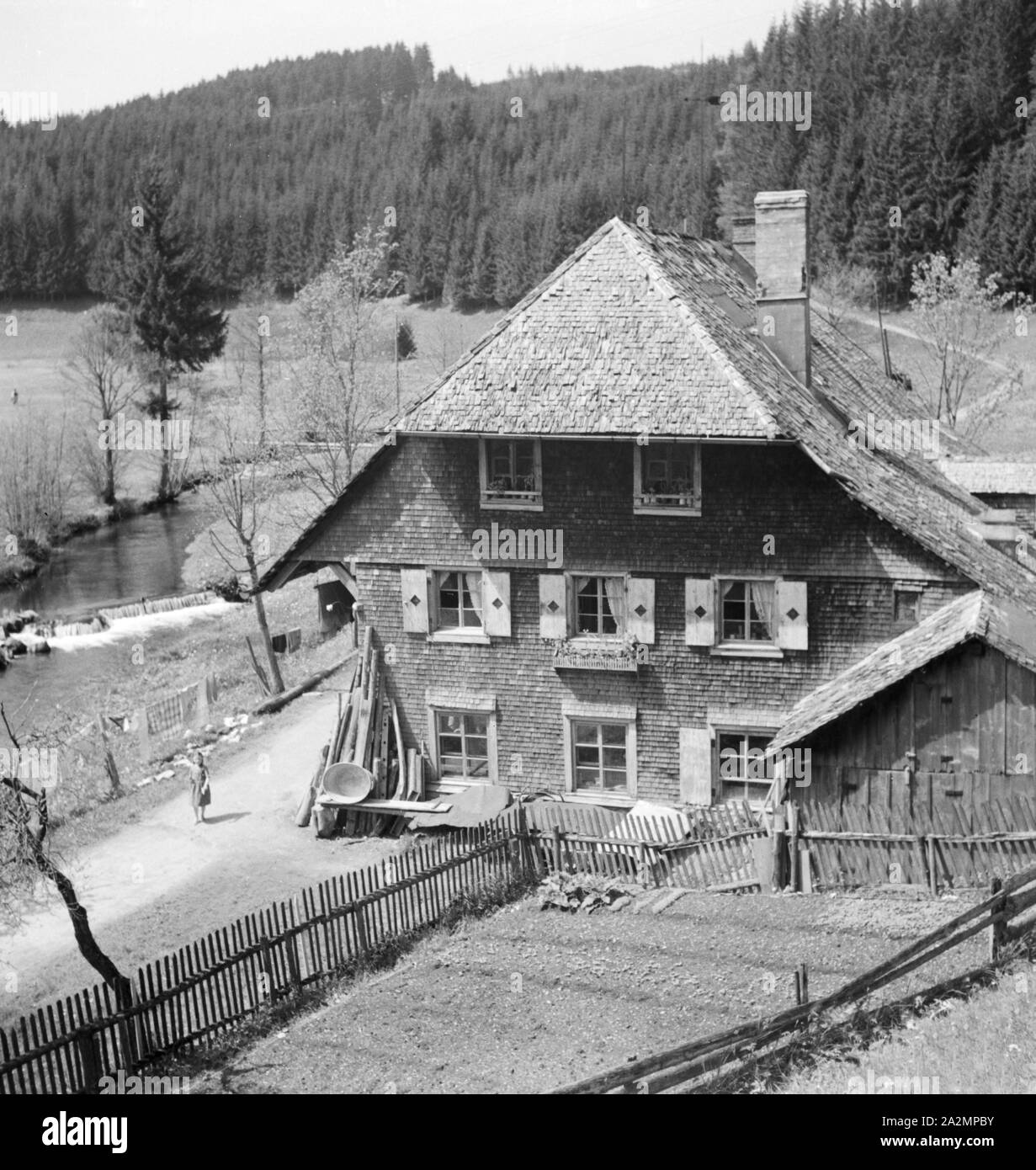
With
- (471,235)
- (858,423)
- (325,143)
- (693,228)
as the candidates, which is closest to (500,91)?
(325,143)

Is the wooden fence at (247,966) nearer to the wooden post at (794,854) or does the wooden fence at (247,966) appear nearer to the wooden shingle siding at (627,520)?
the wooden post at (794,854)

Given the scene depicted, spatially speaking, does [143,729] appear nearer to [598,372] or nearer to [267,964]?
[598,372]

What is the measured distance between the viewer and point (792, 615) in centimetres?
2423

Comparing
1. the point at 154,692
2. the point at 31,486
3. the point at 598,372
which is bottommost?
the point at 154,692

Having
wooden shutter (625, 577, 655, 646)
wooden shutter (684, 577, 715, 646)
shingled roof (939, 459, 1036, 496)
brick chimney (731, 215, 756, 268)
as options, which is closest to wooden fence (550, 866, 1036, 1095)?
wooden shutter (684, 577, 715, 646)

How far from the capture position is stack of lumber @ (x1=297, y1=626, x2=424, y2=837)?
26531 mm

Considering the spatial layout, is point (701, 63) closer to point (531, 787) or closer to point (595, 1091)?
point (531, 787)

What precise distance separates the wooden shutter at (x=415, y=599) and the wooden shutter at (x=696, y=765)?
487cm

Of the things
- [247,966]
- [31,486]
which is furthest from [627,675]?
[31,486]

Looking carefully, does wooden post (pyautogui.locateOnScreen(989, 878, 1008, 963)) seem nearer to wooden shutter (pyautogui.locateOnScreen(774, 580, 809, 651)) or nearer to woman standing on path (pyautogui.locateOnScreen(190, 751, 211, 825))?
wooden shutter (pyautogui.locateOnScreen(774, 580, 809, 651))

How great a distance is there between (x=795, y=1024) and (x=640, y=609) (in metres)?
11.0

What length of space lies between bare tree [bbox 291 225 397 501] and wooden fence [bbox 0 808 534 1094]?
2526cm

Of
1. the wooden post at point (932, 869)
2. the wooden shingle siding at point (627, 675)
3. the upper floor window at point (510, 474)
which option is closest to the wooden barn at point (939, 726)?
the wooden post at point (932, 869)
